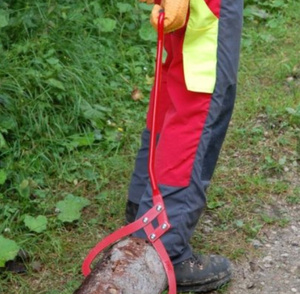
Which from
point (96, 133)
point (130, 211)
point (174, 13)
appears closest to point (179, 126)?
point (174, 13)

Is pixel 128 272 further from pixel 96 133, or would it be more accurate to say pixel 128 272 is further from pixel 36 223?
pixel 96 133

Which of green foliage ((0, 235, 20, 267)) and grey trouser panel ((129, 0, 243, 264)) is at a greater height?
grey trouser panel ((129, 0, 243, 264))

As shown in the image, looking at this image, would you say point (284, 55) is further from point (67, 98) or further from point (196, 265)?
point (196, 265)

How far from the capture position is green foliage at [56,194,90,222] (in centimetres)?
378

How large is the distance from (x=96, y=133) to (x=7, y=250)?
45.8 inches

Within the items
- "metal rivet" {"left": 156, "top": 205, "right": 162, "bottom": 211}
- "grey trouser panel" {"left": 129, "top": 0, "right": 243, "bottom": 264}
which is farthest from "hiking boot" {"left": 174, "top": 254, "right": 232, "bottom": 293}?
"metal rivet" {"left": 156, "top": 205, "right": 162, "bottom": 211}

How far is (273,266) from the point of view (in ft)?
11.6

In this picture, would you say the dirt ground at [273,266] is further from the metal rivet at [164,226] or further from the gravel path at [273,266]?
the metal rivet at [164,226]

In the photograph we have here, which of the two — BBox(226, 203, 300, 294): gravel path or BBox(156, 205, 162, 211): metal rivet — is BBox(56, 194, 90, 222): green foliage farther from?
BBox(156, 205, 162, 211): metal rivet

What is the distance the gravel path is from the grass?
6 centimetres

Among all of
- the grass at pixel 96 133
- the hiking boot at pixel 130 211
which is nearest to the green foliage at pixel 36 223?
the grass at pixel 96 133

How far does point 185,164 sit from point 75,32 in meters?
2.19

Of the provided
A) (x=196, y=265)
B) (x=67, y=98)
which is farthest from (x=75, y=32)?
(x=196, y=265)

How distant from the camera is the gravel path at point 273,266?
11.1ft
